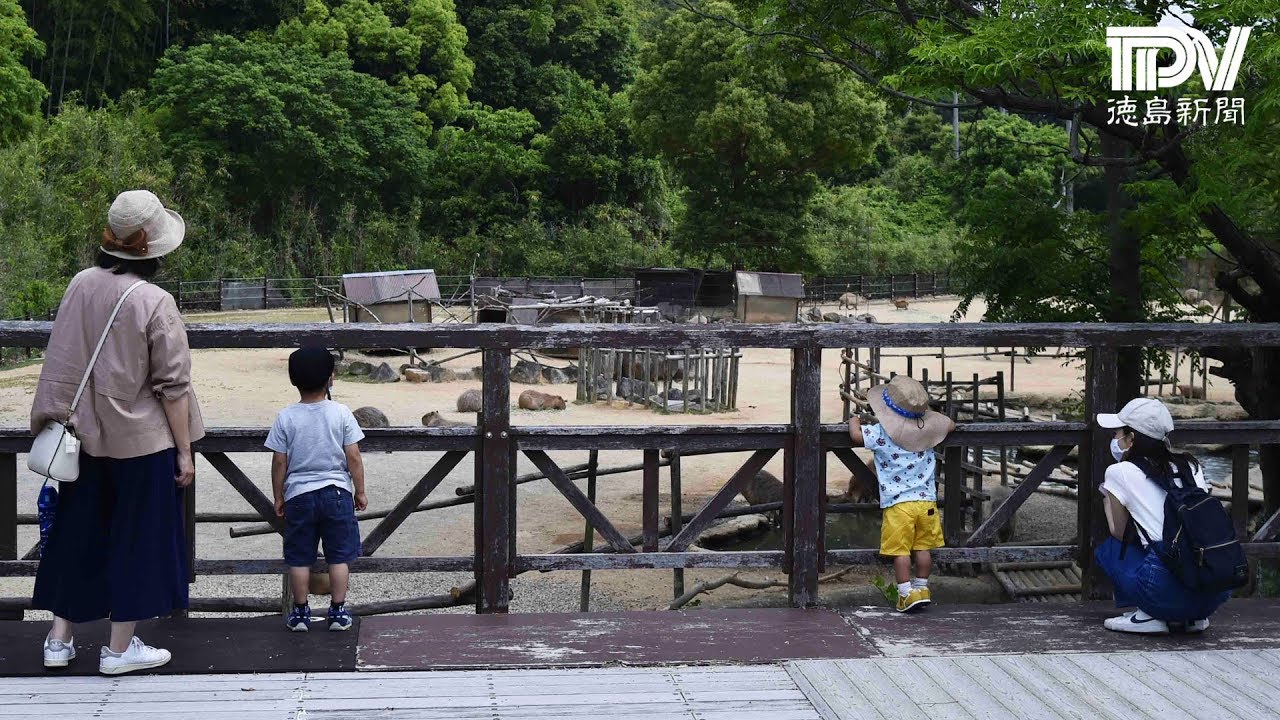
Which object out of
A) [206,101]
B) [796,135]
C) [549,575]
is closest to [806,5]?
[549,575]

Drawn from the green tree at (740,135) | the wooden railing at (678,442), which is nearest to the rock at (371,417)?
the wooden railing at (678,442)

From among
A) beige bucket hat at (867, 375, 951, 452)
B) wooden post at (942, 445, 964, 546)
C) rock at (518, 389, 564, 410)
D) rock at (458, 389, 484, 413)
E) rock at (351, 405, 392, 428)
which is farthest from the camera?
rock at (518, 389, 564, 410)

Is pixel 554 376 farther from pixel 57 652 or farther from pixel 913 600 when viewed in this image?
pixel 57 652

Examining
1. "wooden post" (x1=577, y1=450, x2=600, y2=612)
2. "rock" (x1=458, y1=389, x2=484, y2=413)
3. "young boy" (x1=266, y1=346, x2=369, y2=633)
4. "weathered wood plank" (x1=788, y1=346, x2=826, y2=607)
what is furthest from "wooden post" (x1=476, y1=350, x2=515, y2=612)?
"rock" (x1=458, y1=389, x2=484, y2=413)

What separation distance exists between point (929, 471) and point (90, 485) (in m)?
2.99

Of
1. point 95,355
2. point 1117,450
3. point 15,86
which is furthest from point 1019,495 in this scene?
point 15,86

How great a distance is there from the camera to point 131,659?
4.05m

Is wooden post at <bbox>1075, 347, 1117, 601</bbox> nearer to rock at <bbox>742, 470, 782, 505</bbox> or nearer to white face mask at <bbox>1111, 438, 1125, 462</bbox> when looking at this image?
white face mask at <bbox>1111, 438, 1125, 462</bbox>

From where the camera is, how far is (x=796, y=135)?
3653 cm

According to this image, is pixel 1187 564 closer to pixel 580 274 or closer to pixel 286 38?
pixel 580 274

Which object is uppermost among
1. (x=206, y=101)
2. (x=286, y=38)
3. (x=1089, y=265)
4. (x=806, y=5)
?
(x=286, y=38)

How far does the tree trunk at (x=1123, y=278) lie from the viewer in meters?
10.5

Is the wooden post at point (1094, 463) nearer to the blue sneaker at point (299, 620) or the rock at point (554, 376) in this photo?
the blue sneaker at point (299, 620)

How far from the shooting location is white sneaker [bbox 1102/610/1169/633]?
4594mm
